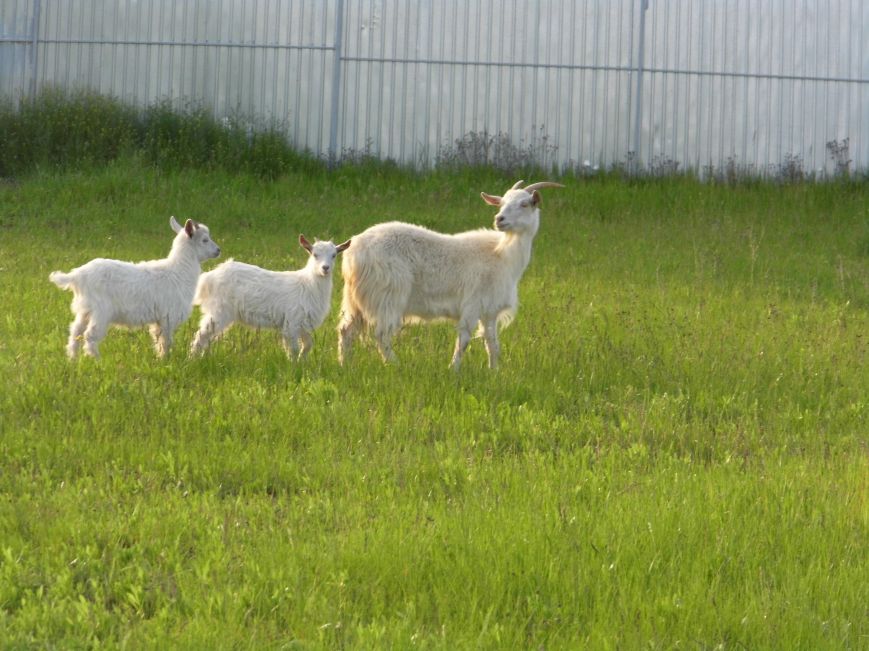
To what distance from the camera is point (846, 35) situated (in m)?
20.6

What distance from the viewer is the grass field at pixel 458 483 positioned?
523cm

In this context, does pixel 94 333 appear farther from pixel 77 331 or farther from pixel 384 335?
pixel 384 335

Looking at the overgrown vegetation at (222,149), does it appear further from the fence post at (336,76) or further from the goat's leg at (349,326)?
the goat's leg at (349,326)

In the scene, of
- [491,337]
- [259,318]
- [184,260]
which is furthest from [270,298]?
[491,337]

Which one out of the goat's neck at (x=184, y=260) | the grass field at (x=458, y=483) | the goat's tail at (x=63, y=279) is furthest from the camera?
the goat's neck at (x=184, y=260)

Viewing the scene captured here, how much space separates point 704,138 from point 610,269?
6815 mm

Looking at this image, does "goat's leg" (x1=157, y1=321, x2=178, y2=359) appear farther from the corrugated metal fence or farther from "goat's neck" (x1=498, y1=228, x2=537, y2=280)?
the corrugated metal fence

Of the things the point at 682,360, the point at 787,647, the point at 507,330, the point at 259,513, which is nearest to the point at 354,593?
the point at 259,513

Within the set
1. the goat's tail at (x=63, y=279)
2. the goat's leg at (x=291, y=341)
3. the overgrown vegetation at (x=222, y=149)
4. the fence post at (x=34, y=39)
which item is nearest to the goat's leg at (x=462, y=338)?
the goat's leg at (x=291, y=341)

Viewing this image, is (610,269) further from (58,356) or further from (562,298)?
(58,356)

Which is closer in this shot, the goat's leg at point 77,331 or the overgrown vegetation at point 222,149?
the goat's leg at point 77,331

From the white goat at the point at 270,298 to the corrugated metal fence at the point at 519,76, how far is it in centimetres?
1046

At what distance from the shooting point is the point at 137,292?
9141 mm

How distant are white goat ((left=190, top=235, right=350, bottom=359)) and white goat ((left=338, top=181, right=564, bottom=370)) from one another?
27 cm
